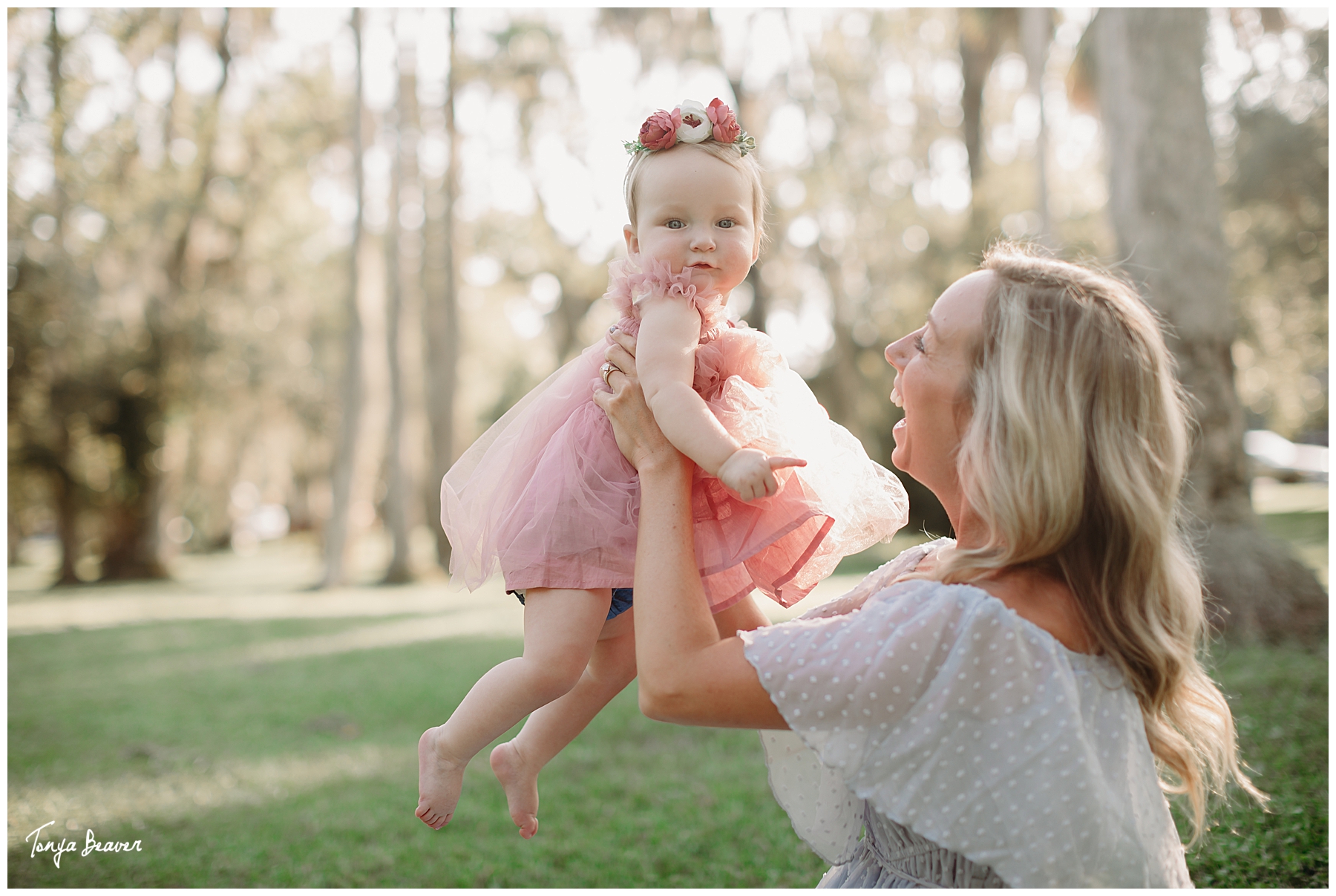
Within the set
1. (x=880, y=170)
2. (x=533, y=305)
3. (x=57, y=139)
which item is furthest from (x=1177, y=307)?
(x=533, y=305)

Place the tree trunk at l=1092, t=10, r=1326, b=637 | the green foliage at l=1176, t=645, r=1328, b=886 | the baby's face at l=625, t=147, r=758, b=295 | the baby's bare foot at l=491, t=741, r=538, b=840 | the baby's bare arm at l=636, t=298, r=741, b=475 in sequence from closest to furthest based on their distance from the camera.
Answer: the baby's bare arm at l=636, t=298, r=741, b=475 → the baby's face at l=625, t=147, r=758, b=295 → the baby's bare foot at l=491, t=741, r=538, b=840 → the green foliage at l=1176, t=645, r=1328, b=886 → the tree trunk at l=1092, t=10, r=1326, b=637

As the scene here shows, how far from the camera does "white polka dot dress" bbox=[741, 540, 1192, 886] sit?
140 cm

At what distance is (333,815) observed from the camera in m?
4.37

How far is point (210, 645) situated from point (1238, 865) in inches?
386

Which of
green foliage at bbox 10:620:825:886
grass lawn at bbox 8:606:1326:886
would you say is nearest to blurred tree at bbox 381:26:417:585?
green foliage at bbox 10:620:825:886

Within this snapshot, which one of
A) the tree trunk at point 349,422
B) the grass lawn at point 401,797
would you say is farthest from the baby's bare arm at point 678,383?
the tree trunk at point 349,422

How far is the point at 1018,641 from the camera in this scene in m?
1.42

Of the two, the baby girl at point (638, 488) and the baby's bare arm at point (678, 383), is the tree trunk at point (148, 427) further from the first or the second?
the baby's bare arm at point (678, 383)

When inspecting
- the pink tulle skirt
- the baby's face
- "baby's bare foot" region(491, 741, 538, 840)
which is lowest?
"baby's bare foot" region(491, 741, 538, 840)

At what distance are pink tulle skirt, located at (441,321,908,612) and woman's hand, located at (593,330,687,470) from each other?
87 mm

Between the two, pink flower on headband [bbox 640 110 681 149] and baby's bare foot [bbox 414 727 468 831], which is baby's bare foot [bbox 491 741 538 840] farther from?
pink flower on headband [bbox 640 110 681 149]

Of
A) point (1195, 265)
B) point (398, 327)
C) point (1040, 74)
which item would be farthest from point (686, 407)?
point (398, 327)

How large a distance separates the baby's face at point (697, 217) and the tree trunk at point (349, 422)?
15.4m
